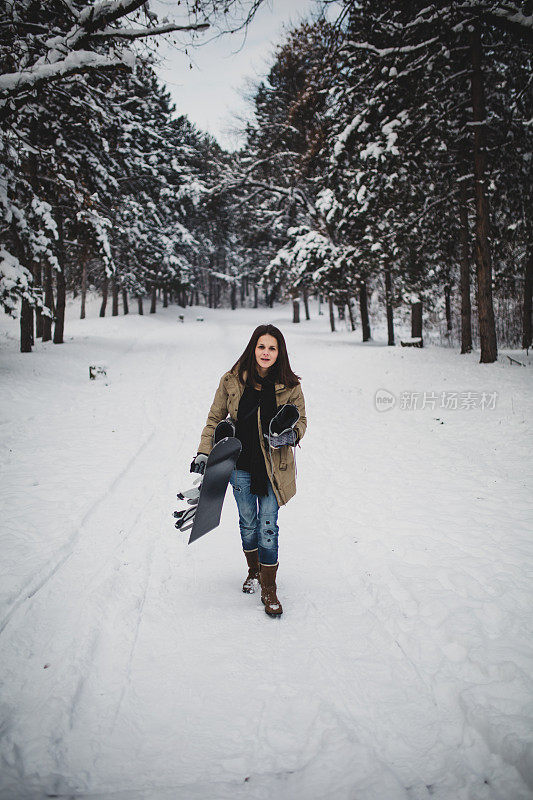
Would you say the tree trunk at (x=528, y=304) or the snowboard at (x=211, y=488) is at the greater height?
the tree trunk at (x=528, y=304)

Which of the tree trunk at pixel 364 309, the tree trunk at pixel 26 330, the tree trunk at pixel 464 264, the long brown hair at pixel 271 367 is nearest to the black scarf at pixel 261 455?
the long brown hair at pixel 271 367

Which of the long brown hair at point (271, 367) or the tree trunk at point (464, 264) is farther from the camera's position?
the tree trunk at point (464, 264)

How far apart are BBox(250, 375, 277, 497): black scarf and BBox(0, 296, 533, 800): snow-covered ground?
1095mm

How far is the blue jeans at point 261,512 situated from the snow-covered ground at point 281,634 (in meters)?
0.56

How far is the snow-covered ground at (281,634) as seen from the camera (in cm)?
210

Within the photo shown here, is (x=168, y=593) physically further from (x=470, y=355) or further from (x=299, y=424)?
(x=470, y=355)

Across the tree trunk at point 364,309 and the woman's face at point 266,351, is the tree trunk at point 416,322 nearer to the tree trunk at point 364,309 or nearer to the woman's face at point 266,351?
the tree trunk at point 364,309

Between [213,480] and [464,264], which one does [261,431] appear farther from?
[464,264]

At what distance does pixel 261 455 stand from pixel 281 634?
4.60 feet

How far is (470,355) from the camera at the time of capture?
1430 cm

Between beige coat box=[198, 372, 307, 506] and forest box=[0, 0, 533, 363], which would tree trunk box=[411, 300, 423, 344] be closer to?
forest box=[0, 0, 533, 363]

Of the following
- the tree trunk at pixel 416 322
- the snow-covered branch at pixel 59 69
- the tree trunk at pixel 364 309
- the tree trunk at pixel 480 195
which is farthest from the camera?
the tree trunk at pixel 364 309

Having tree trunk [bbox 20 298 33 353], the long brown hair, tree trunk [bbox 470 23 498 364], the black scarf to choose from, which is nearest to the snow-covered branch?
the long brown hair

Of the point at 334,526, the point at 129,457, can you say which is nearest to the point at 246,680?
the point at 334,526
